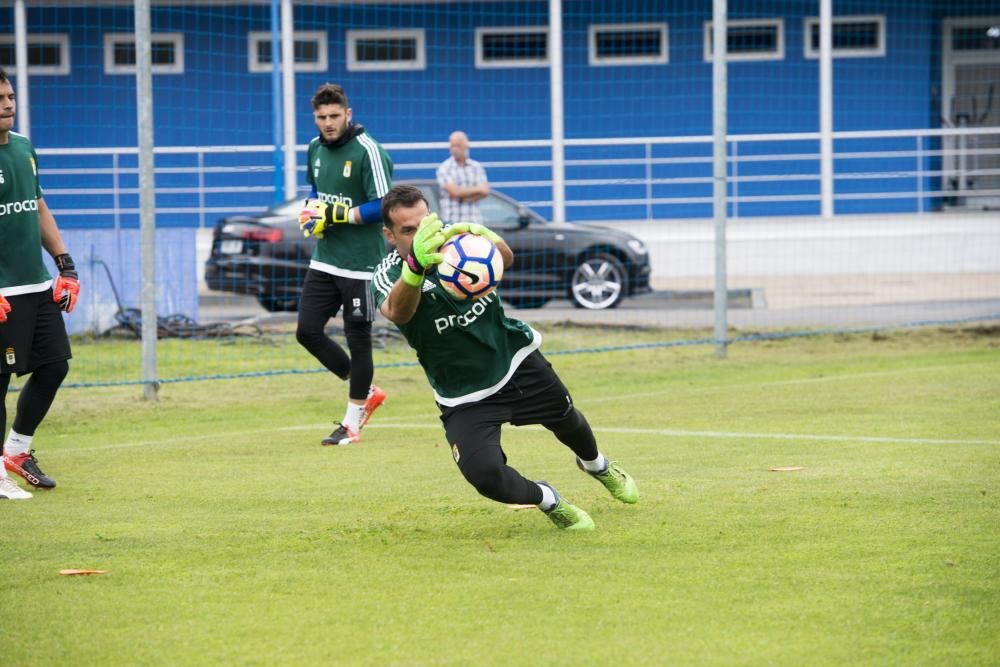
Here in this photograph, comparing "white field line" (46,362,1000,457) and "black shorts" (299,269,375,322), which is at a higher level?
"black shorts" (299,269,375,322)

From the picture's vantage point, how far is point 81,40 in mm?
25984

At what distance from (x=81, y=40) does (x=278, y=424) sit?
17933mm

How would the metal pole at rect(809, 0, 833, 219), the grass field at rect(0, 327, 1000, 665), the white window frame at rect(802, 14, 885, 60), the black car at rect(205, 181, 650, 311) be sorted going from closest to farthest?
the grass field at rect(0, 327, 1000, 665) → the black car at rect(205, 181, 650, 311) → the metal pole at rect(809, 0, 833, 219) → the white window frame at rect(802, 14, 885, 60)

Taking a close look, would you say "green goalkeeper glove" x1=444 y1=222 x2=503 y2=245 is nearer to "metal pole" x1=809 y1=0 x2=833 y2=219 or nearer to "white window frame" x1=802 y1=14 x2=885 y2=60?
"metal pole" x1=809 y1=0 x2=833 y2=219

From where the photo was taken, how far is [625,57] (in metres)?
26.4

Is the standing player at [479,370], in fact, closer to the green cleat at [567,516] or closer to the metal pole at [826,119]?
the green cleat at [567,516]

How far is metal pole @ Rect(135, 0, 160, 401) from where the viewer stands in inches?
420

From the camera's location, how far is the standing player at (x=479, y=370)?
587 cm

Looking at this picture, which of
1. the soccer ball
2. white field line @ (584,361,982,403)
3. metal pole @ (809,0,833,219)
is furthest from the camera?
metal pole @ (809,0,833,219)

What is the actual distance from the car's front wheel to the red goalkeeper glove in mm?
10439

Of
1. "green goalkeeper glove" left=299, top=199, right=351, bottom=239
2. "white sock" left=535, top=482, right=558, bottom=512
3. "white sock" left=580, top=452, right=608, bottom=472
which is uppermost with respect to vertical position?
"green goalkeeper glove" left=299, top=199, right=351, bottom=239

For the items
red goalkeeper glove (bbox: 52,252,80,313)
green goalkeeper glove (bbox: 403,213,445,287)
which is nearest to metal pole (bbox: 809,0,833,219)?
red goalkeeper glove (bbox: 52,252,80,313)

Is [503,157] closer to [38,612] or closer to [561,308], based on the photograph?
[561,308]

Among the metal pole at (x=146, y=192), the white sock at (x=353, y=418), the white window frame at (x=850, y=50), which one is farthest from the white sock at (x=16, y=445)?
the white window frame at (x=850, y=50)
